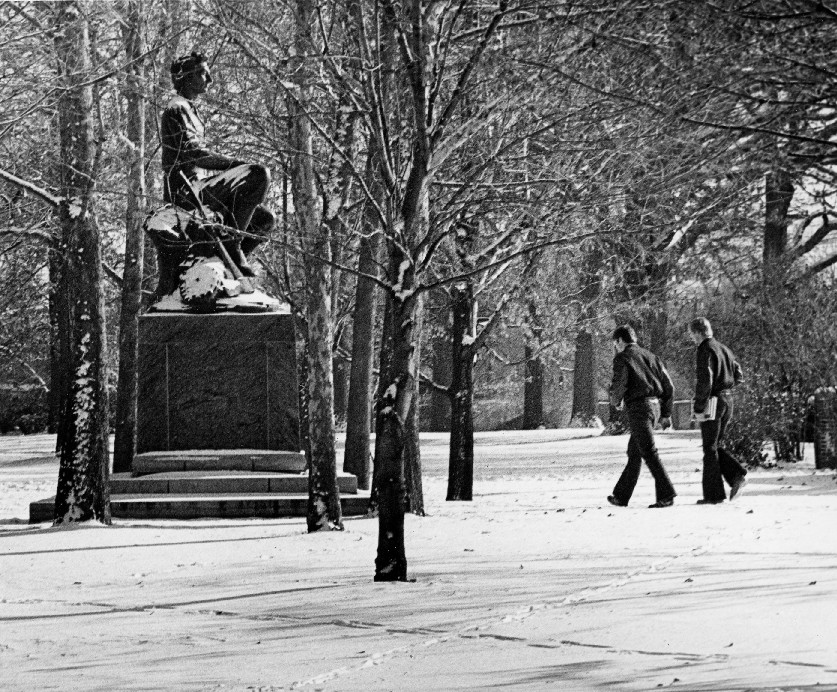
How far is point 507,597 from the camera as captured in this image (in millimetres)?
7844

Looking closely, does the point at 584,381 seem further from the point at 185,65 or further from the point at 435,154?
the point at 435,154

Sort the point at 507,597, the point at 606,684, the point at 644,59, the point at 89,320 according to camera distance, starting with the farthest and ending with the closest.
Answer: the point at 89,320
the point at 507,597
the point at 644,59
the point at 606,684

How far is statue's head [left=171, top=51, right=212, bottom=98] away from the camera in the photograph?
548 inches

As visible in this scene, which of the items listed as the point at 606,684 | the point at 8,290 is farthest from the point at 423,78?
the point at 8,290

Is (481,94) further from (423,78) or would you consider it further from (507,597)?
(507,597)

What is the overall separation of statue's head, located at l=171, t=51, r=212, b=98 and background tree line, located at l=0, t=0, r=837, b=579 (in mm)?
228

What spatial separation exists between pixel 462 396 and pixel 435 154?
24.5 feet

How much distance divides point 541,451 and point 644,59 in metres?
19.2

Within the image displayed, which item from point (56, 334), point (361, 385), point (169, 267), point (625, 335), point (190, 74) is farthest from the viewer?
point (56, 334)

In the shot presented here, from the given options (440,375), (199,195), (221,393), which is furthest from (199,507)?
(440,375)

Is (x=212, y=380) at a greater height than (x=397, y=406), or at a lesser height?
greater

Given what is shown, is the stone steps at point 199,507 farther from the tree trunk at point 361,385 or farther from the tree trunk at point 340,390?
the tree trunk at point 340,390

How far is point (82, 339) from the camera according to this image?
1217 cm

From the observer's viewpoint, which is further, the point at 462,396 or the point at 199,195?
the point at 462,396
